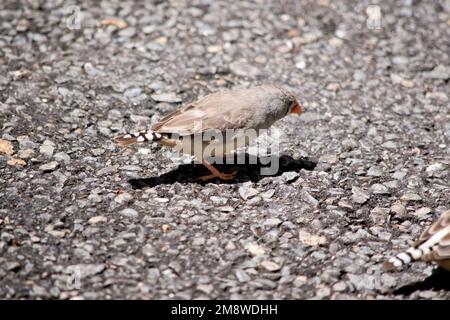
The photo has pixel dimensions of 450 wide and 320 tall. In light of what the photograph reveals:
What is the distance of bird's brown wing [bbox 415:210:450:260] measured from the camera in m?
5.32

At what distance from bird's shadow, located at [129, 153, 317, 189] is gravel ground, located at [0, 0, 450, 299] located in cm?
3

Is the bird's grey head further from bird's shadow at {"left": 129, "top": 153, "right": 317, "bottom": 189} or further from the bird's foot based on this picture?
the bird's foot

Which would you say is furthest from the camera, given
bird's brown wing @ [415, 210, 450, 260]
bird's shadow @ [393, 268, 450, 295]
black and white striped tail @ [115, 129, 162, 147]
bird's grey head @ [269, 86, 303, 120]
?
bird's grey head @ [269, 86, 303, 120]

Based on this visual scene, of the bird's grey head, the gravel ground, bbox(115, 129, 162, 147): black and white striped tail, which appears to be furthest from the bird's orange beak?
bbox(115, 129, 162, 147): black and white striped tail

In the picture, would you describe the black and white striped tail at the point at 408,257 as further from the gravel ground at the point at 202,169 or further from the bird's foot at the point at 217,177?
the bird's foot at the point at 217,177

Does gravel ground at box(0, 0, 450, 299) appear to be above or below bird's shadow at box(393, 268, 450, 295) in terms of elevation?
above

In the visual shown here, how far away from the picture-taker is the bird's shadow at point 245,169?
692 cm

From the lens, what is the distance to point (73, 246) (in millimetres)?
5734

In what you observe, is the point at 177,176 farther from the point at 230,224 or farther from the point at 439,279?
the point at 439,279

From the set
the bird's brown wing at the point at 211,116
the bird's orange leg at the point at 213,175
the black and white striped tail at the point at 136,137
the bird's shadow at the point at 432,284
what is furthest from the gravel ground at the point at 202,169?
the bird's brown wing at the point at 211,116

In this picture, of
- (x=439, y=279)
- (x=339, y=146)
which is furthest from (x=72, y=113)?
(x=439, y=279)

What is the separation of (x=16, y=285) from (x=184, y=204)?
1907mm

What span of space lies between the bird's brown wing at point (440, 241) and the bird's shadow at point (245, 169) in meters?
1.90

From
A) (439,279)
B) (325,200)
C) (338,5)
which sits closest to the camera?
(439,279)
